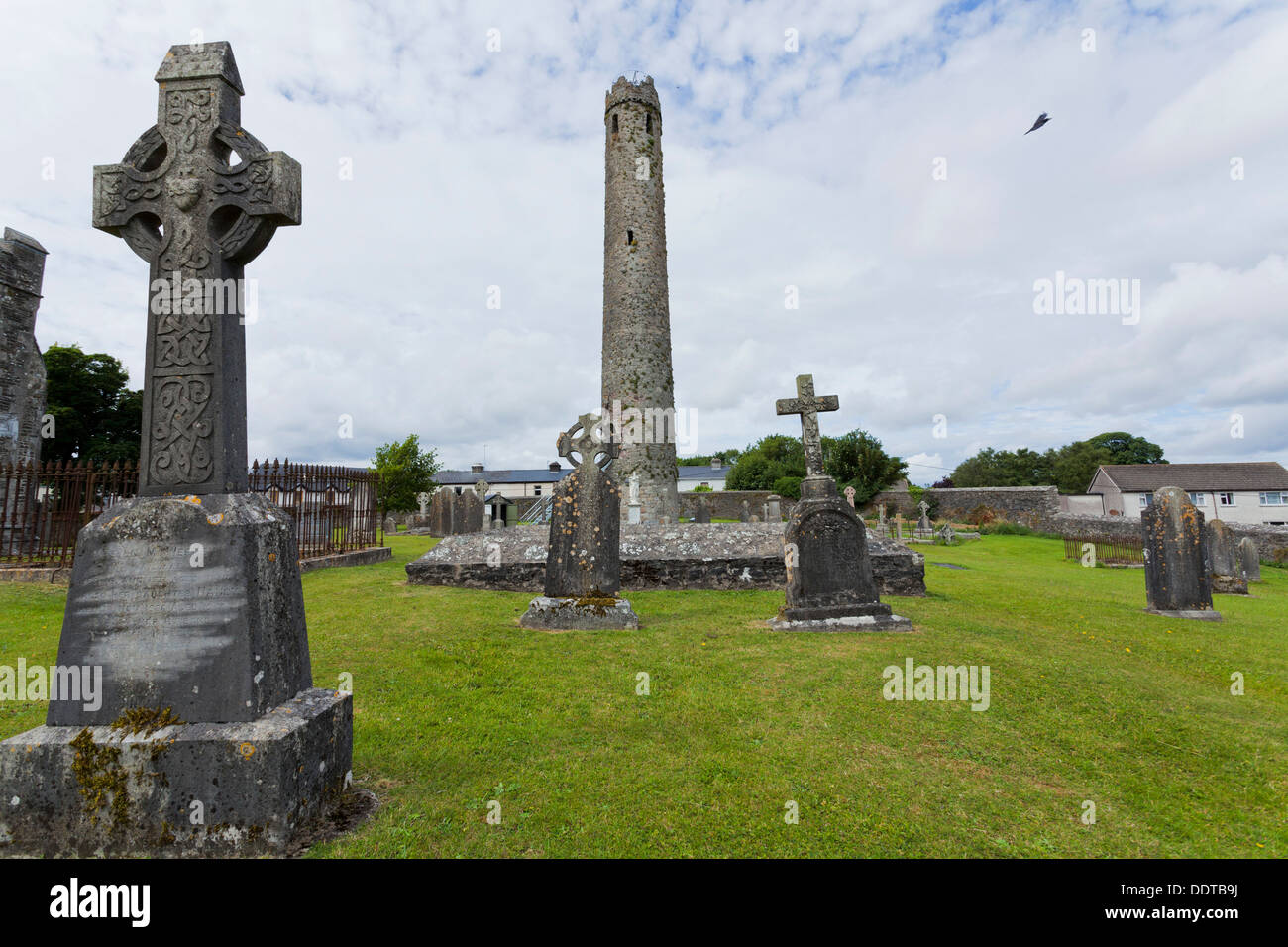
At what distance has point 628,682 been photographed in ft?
15.3

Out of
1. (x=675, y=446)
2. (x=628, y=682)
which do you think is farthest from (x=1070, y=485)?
(x=628, y=682)

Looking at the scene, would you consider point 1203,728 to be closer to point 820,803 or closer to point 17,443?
point 820,803

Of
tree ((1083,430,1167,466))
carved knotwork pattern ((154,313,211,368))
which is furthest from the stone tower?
tree ((1083,430,1167,466))

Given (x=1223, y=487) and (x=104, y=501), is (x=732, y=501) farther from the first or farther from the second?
(x=104, y=501)

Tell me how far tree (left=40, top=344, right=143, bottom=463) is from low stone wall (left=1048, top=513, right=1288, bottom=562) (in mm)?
36164

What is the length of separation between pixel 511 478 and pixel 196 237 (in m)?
60.7

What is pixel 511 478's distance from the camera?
62406 millimetres

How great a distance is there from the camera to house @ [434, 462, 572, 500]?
59.3 metres

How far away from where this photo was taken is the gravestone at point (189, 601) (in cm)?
235

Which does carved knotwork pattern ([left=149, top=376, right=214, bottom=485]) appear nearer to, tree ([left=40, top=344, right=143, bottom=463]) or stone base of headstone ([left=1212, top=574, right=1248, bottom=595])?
stone base of headstone ([left=1212, top=574, right=1248, bottom=595])

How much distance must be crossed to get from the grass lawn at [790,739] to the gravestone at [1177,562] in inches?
49.3

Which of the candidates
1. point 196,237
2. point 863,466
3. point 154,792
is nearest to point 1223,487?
point 863,466

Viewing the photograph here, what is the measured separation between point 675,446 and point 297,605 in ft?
48.7

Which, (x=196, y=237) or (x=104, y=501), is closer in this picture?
(x=196, y=237)
